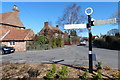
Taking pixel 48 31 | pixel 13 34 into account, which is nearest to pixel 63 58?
pixel 13 34

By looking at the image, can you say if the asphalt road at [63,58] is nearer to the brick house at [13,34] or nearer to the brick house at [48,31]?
the brick house at [13,34]

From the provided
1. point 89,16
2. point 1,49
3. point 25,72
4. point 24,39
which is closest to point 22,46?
point 24,39

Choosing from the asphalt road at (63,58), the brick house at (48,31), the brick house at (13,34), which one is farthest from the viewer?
the brick house at (48,31)

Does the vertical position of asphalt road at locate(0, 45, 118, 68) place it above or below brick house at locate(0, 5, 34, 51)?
below

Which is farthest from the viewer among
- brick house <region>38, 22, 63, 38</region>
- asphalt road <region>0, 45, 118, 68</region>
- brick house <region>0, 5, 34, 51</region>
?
brick house <region>38, 22, 63, 38</region>

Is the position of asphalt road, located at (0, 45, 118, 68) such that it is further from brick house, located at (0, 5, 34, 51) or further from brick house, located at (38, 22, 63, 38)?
brick house, located at (38, 22, 63, 38)

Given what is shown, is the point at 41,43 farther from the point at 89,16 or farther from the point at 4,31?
the point at 89,16

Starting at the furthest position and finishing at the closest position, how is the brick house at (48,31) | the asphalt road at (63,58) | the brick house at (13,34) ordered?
the brick house at (48,31)
the brick house at (13,34)
the asphalt road at (63,58)

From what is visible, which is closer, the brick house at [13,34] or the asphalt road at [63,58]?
the asphalt road at [63,58]

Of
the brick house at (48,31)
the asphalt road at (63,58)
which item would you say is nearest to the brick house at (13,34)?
the brick house at (48,31)

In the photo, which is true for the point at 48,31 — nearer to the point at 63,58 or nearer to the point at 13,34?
the point at 13,34

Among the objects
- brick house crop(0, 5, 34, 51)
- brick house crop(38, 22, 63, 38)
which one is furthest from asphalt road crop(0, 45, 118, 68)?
brick house crop(38, 22, 63, 38)

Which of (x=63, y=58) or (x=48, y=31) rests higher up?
(x=48, y=31)

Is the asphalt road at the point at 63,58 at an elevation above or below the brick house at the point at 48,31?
below
